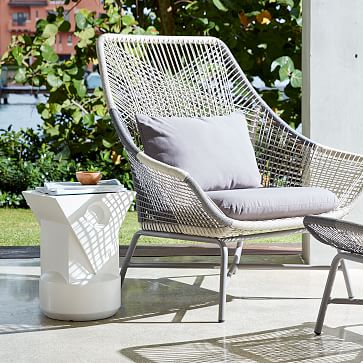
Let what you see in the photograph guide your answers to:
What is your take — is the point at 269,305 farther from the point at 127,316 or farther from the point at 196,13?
the point at 196,13

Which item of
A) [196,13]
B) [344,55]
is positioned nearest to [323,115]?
[344,55]

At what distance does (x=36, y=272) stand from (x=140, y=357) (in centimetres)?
137

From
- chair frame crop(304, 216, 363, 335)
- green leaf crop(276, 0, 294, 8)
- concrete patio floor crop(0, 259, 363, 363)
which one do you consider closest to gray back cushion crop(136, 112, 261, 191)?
concrete patio floor crop(0, 259, 363, 363)

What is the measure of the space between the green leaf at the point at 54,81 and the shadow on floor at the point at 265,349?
3.16 m

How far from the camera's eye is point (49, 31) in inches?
214

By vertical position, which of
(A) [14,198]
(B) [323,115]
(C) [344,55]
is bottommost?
(A) [14,198]

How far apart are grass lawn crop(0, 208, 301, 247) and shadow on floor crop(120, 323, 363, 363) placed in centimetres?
195

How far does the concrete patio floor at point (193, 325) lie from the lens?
252 cm

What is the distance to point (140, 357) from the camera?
2.48 m

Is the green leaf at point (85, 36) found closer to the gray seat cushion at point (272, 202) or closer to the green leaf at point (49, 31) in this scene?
the green leaf at point (49, 31)

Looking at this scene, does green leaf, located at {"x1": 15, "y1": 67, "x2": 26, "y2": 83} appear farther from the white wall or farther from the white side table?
the white side table

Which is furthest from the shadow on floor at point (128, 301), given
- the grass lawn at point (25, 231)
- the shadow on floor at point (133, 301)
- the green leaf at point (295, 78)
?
the green leaf at point (295, 78)

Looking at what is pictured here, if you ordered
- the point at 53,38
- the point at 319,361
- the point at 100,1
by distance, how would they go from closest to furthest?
1. the point at 319,361
2. the point at 53,38
3. the point at 100,1

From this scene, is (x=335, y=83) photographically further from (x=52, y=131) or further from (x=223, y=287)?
(x=52, y=131)
